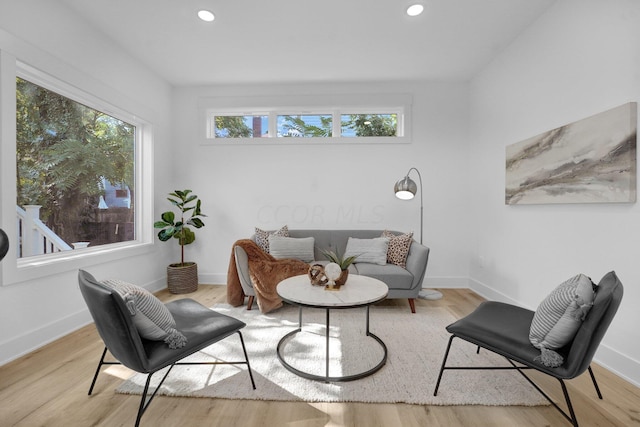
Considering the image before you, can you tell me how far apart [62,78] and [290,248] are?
2.62m

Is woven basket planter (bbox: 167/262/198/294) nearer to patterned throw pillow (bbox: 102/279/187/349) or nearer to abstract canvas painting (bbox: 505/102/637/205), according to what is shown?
patterned throw pillow (bbox: 102/279/187/349)

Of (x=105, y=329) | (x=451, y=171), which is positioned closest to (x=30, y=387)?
(x=105, y=329)

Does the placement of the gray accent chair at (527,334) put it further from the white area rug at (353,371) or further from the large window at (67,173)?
the large window at (67,173)

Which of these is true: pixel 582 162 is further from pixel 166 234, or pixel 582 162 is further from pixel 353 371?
pixel 166 234

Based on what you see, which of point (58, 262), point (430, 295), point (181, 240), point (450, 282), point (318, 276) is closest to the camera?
point (318, 276)

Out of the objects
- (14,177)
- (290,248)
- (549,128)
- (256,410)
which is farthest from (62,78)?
(549,128)

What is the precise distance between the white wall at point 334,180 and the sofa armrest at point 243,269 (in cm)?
111

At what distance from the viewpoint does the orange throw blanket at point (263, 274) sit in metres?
2.99

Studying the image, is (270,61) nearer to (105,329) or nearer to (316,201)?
(316,201)

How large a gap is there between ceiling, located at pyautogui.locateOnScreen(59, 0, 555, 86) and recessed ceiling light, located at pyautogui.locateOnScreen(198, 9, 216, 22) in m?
0.05

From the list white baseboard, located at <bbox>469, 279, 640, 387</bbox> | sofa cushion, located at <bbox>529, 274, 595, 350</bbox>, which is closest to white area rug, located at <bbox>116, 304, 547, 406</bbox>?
sofa cushion, located at <bbox>529, 274, 595, 350</bbox>

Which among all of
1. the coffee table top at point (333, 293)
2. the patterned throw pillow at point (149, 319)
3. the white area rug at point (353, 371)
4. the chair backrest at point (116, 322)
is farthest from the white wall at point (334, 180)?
the chair backrest at point (116, 322)

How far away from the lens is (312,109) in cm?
416

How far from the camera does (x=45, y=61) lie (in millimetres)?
2342
